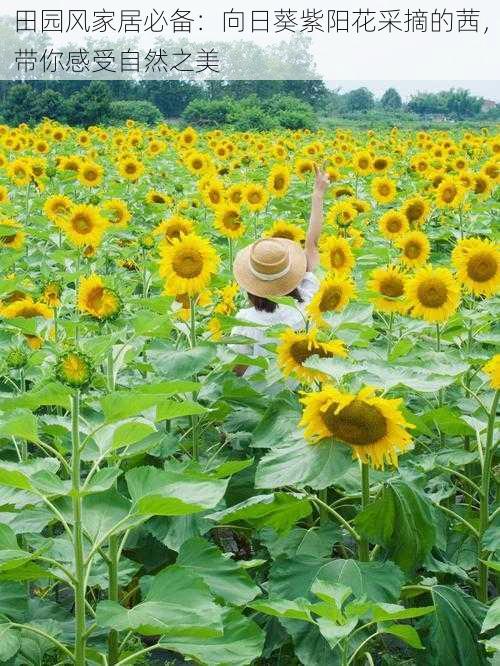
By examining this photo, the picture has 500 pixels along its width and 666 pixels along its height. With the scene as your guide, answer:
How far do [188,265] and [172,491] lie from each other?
1.15 m

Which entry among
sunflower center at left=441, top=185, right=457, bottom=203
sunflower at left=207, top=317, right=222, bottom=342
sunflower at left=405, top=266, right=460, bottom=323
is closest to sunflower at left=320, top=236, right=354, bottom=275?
sunflower at left=405, top=266, right=460, bottom=323

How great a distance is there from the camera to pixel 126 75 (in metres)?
32.5

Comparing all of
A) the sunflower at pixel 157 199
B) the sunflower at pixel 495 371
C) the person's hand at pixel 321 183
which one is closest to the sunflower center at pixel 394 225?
the person's hand at pixel 321 183

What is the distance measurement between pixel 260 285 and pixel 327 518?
1.28 meters

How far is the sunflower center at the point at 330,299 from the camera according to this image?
2.61 meters

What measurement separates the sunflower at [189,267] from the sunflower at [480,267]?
916 millimetres

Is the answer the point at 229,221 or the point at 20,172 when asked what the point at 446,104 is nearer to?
the point at 20,172

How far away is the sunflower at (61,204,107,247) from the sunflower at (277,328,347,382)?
230 centimetres

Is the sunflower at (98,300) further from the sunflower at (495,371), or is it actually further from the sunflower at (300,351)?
the sunflower at (495,371)

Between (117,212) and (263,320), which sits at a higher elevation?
(117,212)

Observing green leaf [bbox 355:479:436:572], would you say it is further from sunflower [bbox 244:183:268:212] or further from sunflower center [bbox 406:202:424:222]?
sunflower [bbox 244:183:268:212]

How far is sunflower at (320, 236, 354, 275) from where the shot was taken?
11.9ft

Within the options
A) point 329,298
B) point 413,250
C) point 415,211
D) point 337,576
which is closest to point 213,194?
point 415,211

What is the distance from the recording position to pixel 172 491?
1628 mm
